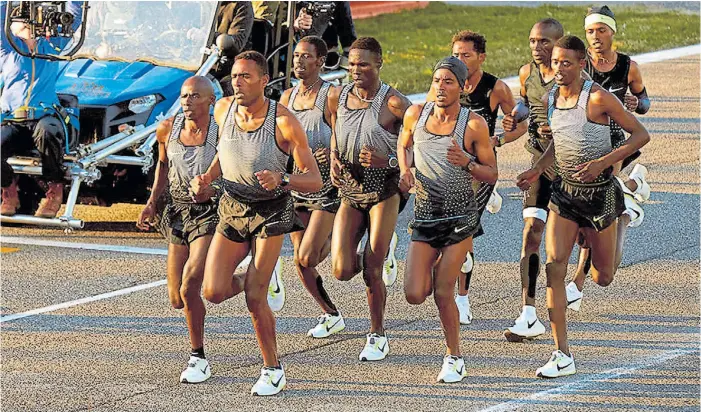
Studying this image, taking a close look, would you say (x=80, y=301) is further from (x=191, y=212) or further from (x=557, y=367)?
(x=557, y=367)

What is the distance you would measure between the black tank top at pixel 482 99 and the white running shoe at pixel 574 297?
1.29 meters

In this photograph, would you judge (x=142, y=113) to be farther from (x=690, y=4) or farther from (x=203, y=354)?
(x=690, y=4)

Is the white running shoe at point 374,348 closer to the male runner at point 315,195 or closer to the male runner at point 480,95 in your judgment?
the male runner at point 315,195

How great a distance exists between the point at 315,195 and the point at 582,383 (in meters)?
2.19

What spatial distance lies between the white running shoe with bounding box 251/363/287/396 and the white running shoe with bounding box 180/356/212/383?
401 mm

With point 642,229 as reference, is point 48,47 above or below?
above

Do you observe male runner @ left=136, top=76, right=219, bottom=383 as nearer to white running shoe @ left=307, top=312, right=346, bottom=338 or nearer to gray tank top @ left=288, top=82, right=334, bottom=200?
gray tank top @ left=288, top=82, right=334, bottom=200

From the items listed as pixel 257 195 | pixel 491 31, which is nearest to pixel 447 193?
pixel 257 195

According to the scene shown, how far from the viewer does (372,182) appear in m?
9.30

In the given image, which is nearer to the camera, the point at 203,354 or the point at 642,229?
the point at 203,354

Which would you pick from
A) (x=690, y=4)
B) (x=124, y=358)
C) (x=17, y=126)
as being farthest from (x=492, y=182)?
(x=690, y=4)

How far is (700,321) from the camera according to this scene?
32.8 feet

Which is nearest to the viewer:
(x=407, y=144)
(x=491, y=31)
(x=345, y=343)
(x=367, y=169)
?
(x=407, y=144)

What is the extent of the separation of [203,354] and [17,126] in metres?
4.74
